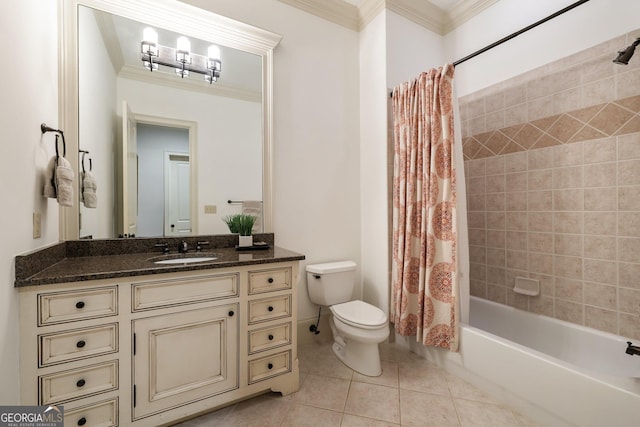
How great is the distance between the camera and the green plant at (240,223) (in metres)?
1.93

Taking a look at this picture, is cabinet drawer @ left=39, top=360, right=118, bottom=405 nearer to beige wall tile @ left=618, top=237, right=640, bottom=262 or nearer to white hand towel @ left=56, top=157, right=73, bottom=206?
white hand towel @ left=56, top=157, right=73, bottom=206

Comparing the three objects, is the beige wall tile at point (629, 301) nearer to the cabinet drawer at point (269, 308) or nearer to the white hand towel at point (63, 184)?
the cabinet drawer at point (269, 308)

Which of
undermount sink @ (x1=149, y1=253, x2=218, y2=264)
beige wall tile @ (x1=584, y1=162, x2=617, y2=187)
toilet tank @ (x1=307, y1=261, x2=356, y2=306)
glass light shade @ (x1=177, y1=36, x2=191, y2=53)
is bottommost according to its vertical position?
toilet tank @ (x1=307, y1=261, x2=356, y2=306)

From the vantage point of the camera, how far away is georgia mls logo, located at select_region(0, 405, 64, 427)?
0.94 meters

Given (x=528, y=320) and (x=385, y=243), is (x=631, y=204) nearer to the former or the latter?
(x=528, y=320)

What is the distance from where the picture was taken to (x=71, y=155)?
1.58m

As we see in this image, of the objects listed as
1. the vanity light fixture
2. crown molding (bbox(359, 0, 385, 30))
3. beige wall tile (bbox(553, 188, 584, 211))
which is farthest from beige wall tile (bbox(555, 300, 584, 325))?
the vanity light fixture

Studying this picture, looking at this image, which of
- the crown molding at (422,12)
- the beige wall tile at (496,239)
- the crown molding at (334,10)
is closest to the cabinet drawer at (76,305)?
the crown molding at (334,10)

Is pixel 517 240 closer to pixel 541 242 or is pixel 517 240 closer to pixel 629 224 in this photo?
pixel 541 242

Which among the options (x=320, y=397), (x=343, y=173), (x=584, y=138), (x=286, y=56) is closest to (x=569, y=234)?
(x=584, y=138)

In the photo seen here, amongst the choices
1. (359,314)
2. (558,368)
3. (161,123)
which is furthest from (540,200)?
(161,123)

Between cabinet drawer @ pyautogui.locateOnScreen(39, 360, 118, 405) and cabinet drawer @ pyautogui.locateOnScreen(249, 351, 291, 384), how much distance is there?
2.08 feet

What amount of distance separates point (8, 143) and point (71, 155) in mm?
675

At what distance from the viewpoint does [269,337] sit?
158 cm
